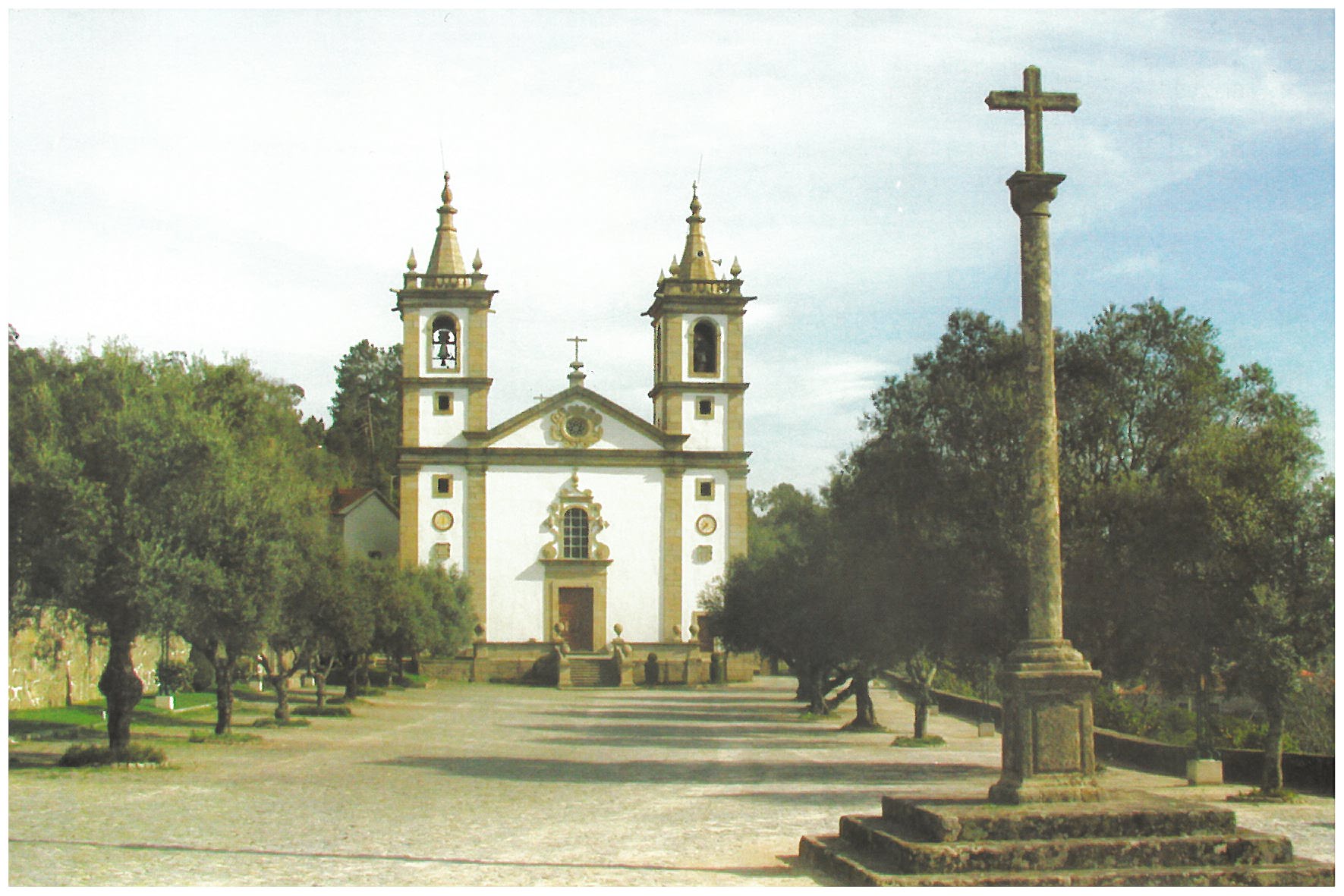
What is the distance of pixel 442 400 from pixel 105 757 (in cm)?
3936

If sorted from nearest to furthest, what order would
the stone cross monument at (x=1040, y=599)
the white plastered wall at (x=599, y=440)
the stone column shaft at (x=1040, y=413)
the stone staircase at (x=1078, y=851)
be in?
the stone staircase at (x=1078, y=851) < the stone cross monument at (x=1040, y=599) < the stone column shaft at (x=1040, y=413) < the white plastered wall at (x=599, y=440)

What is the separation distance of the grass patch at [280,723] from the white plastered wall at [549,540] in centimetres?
2585

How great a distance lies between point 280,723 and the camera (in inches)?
1186

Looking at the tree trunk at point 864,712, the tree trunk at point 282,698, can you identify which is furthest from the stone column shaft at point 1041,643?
the tree trunk at point 282,698

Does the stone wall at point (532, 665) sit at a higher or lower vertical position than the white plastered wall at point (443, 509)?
lower

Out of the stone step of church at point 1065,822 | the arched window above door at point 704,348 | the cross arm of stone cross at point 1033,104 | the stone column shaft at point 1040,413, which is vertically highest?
the arched window above door at point 704,348

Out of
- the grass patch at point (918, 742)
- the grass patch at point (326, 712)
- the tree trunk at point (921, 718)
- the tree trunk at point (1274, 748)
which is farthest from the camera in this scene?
the grass patch at point (326, 712)

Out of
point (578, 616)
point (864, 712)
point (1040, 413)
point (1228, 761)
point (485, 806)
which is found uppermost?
point (1040, 413)

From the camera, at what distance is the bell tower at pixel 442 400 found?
57.2 metres

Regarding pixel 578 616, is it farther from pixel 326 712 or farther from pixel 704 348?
pixel 326 712

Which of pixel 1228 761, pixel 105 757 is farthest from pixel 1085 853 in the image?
pixel 105 757

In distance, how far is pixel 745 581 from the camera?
41.2m

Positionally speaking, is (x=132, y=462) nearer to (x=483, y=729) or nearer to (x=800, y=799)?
(x=800, y=799)

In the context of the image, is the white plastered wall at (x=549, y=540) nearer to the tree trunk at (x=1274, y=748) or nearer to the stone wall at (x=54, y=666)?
the stone wall at (x=54, y=666)
